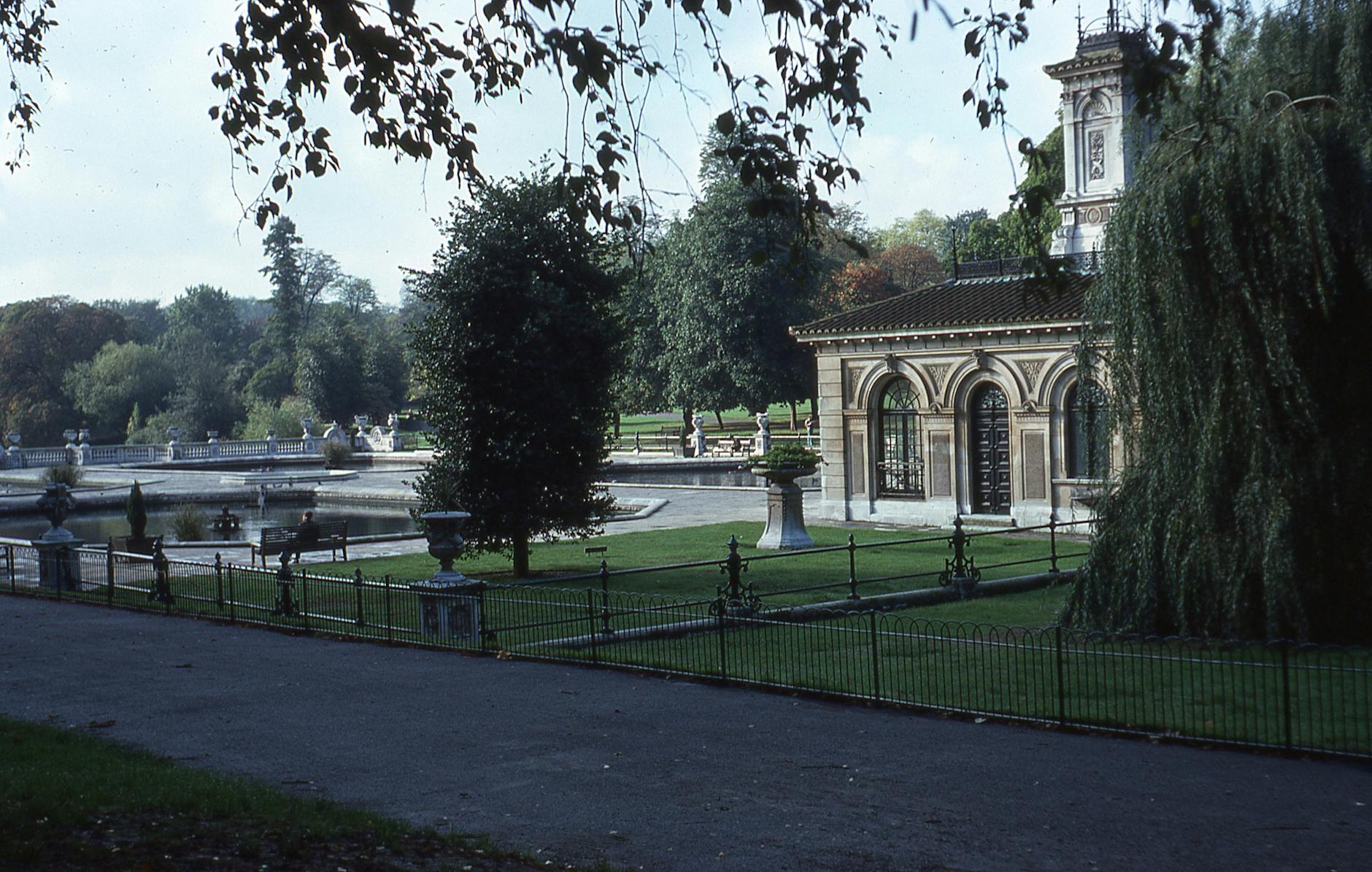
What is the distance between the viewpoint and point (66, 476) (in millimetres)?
50625

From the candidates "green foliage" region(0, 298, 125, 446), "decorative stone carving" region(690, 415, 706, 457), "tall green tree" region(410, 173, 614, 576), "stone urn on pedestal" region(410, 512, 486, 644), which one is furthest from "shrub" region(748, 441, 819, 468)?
"green foliage" region(0, 298, 125, 446)

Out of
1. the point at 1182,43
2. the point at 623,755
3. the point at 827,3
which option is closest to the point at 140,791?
the point at 623,755

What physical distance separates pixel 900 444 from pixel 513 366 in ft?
41.0

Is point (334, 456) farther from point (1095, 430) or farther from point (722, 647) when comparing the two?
point (722, 647)

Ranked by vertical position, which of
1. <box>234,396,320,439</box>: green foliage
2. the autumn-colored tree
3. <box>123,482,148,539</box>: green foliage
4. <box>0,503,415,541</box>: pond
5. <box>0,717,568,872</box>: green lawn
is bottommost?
<box>0,503,415,541</box>: pond

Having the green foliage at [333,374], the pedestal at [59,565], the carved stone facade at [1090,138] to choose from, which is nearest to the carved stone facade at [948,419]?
the carved stone facade at [1090,138]

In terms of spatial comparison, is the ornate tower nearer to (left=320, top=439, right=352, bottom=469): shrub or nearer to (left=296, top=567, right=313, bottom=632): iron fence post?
(left=296, top=567, right=313, bottom=632): iron fence post

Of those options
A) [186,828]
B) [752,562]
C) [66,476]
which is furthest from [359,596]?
[66,476]

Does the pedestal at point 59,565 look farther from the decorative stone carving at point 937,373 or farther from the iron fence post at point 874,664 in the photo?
the decorative stone carving at point 937,373

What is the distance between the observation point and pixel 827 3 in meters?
9.07

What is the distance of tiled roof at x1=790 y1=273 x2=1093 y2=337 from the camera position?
90.6ft

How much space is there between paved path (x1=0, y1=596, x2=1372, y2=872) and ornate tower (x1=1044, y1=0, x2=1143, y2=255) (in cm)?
2281

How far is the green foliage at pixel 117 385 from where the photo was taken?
87438mm

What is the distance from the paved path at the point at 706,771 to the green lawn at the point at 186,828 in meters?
0.49
